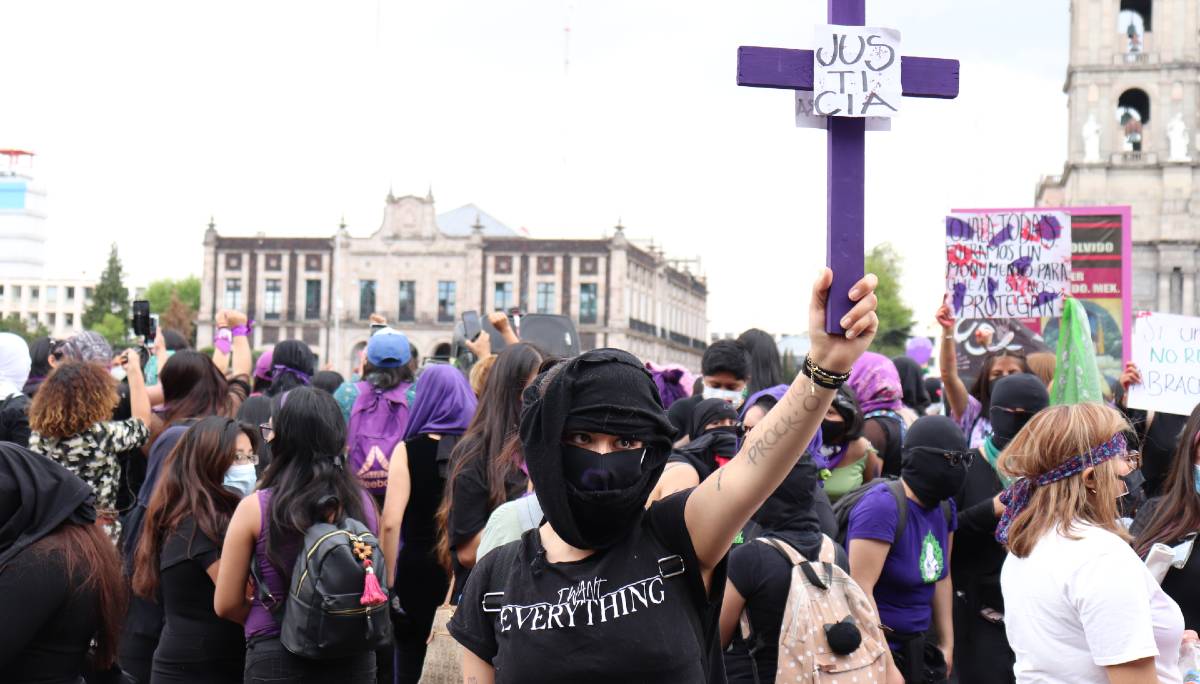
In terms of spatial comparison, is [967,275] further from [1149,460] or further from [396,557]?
[396,557]

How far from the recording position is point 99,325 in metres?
95.4

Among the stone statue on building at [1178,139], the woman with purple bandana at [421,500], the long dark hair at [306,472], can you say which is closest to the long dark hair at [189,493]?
the long dark hair at [306,472]

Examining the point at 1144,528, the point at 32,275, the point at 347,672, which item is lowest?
the point at 347,672

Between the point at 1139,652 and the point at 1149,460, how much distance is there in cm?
378

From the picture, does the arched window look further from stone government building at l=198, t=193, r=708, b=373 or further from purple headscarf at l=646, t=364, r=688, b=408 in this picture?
purple headscarf at l=646, t=364, r=688, b=408

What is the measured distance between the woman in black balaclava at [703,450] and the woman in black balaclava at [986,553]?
105cm

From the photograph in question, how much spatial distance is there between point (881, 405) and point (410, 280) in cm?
6583

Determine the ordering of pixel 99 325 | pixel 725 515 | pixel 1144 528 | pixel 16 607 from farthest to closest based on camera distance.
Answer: pixel 99 325 < pixel 1144 528 < pixel 16 607 < pixel 725 515

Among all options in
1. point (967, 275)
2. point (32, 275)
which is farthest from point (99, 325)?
point (967, 275)

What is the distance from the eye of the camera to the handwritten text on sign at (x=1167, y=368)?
6.48 meters

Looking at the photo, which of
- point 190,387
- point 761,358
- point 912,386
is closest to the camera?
point 190,387

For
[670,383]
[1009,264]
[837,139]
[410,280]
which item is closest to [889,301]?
[410,280]

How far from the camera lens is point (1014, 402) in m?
5.19

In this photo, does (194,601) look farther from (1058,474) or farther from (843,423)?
(1058,474)
